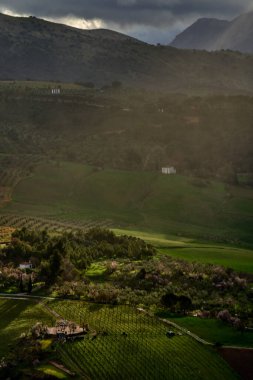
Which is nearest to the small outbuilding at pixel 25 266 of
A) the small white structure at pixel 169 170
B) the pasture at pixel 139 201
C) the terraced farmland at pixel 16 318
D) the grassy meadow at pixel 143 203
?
the terraced farmland at pixel 16 318

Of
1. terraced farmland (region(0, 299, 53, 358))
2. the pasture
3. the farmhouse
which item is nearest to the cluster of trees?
terraced farmland (region(0, 299, 53, 358))

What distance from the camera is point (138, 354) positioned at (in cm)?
3584

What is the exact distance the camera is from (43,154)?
132625 millimetres

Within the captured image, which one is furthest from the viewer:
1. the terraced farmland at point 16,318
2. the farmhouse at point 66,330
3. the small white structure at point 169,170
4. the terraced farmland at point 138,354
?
the small white structure at point 169,170

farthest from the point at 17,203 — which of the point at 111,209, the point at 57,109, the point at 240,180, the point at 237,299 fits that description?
the point at 57,109

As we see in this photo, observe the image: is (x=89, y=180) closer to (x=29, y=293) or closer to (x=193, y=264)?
(x=193, y=264)

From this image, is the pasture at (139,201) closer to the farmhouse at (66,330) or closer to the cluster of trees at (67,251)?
the cluster of trees at (67,251)

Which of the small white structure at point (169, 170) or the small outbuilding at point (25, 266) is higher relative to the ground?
the small white structure at point (169, 170)

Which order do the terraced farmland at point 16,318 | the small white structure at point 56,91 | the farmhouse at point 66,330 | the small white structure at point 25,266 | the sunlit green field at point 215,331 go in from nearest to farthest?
1. the farmhouse at point 66,330
2. the sunlit green field at point 215,331
3. the terraced farmland at point 16,318
4. the small white structure at point 25,266
5. the small white structure at point 56,91

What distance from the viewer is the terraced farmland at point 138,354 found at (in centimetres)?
3403

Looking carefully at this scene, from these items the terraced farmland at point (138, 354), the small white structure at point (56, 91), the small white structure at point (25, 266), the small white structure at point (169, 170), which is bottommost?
the terraced farmland at point (138, 354)

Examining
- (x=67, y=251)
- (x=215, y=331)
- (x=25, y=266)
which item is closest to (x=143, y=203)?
(x=67, y=251)

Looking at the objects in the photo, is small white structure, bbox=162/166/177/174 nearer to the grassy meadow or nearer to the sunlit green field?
the grassy meadow

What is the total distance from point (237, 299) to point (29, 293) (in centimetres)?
1626
